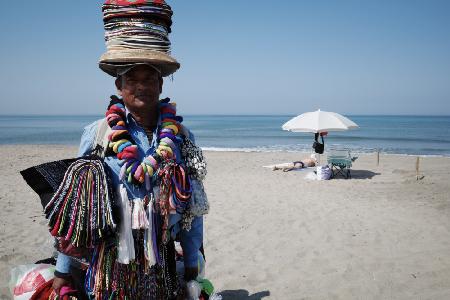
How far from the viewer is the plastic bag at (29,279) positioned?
1953mm

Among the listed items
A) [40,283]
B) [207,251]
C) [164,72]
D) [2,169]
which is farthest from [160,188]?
[2,169]

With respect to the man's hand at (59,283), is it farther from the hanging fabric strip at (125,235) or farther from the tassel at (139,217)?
the tassel at (139,217)

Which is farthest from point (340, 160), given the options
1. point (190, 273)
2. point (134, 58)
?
point (134, 58)

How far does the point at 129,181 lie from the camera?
1.59 meters

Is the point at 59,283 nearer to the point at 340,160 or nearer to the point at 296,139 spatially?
the point at 340,160

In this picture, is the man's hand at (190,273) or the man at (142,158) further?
the man's hand at (190,273)

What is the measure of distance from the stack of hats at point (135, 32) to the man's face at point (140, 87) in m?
0.05

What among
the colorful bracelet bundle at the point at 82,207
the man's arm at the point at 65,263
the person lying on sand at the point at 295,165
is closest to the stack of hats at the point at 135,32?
the man's arm at the point at 65,263

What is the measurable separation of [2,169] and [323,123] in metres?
10.9

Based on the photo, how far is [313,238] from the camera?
5.61 m

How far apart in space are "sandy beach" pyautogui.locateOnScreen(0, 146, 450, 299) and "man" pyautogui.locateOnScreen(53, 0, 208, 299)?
7.64 ft

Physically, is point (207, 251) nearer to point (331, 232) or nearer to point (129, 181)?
point (331, 232)

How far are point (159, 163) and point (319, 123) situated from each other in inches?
421

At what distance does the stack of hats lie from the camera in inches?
63.1
